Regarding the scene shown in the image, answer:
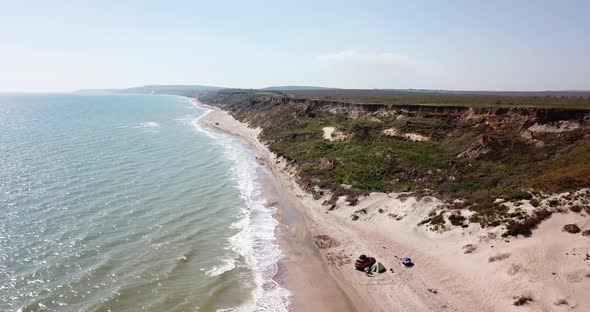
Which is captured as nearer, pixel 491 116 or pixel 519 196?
pixel 519 196

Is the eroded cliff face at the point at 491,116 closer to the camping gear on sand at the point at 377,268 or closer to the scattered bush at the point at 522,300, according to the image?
the camping gear on sand at the point at 377,268

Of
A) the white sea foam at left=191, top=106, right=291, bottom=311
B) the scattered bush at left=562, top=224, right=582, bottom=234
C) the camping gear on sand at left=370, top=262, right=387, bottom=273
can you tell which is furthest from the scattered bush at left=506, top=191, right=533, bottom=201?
the white sea foam at left=191, top=106, right=291, bottom=311

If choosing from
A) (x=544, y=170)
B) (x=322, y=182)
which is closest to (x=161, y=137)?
(x=322, y=182)

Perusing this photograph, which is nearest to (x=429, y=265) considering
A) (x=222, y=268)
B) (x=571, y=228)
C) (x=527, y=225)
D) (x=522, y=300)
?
(x=522, y=300)

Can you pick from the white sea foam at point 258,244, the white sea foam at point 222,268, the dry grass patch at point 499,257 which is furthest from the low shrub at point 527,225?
the white sea foam at point 222,268

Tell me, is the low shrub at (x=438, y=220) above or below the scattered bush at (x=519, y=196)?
below

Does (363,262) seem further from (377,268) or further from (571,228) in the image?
(571,228)
